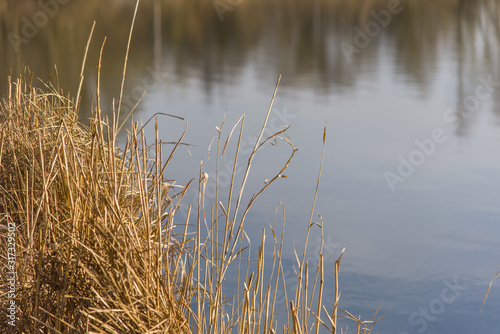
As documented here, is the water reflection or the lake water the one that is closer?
the lake water

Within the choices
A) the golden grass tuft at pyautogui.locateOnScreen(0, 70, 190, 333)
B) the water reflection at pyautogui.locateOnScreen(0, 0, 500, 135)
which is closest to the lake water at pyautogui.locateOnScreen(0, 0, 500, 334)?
the water reflection at pyautogui.locateOnScreen(0, 0, 500, 135)

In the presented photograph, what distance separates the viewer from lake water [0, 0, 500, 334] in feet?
14.6

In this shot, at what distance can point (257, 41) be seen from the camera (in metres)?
17.5

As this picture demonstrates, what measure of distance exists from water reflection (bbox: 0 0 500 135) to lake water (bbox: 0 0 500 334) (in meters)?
0.07

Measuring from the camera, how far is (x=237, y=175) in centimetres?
554

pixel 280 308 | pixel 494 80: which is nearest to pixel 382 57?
pixel 494 80

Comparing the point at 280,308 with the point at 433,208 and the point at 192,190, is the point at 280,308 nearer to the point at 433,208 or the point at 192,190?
the point at 192,190

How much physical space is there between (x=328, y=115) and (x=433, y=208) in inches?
128

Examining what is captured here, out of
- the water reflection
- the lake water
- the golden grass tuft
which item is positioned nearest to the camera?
the golden grass tuft

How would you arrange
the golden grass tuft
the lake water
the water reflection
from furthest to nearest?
the water reflection < the lake water < the golden grass tuft

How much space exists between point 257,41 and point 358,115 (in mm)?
9300

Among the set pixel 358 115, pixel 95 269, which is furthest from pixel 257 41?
pixel 95 269

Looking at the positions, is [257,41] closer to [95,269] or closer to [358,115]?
[358,115]

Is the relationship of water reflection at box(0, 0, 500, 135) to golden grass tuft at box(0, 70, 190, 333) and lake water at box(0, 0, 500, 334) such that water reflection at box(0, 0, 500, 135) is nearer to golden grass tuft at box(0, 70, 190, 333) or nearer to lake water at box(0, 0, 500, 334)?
lake water at box(0, 0, 500, 334)
